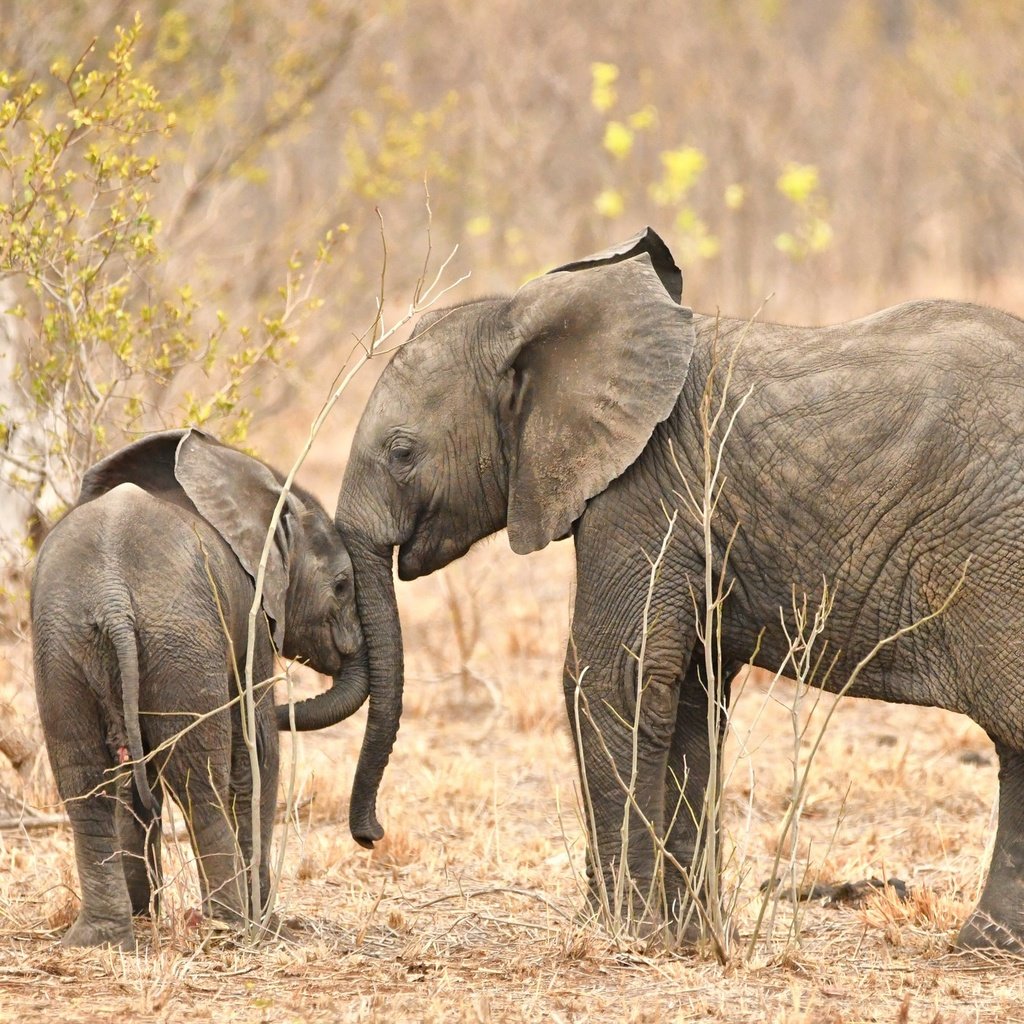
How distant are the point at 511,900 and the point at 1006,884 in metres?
1.82

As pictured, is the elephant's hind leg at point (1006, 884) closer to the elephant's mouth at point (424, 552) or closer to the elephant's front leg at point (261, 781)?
the elephant's mouth at point (424, 552)

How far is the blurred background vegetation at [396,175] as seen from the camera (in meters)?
7.12

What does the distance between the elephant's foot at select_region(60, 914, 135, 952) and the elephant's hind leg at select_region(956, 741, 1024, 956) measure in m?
2.63

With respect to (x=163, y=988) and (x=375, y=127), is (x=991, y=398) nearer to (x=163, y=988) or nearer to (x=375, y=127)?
(x=163, y=988)

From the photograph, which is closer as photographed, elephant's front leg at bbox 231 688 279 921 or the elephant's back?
the elephant's back

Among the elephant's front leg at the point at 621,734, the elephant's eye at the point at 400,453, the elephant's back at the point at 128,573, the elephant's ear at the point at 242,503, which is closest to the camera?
the elephant's back at the point at 128,573

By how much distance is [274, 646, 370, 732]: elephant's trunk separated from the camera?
5.86 metres

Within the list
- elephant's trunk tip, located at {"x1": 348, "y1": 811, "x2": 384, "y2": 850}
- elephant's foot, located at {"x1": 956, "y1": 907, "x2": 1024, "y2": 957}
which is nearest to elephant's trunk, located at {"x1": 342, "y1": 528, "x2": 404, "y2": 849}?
elephant's trunk tip, located at {"x1": 348, "y1": 811, "x2": 384, "y2": 850}

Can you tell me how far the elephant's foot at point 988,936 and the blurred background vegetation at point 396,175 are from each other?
2.97m

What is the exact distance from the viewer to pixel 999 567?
16.6 ft

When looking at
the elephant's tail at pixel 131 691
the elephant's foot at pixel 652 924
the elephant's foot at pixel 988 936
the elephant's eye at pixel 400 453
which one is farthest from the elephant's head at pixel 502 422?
the elephant's foot at pixel 988 936

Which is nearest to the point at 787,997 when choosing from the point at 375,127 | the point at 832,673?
the point at 832,673

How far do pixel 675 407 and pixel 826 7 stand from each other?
3394 centimetres

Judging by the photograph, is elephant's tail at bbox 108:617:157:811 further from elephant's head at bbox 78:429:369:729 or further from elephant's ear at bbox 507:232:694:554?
elephant's ear at bbox 507:232:694:554
